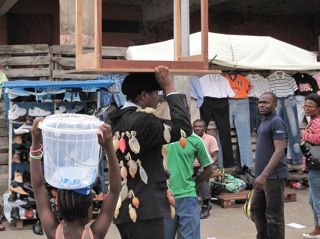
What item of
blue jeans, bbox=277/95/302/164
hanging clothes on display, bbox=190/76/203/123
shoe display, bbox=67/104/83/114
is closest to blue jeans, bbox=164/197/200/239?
shoe display, bbox=67/104/83/114

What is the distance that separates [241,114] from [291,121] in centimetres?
114

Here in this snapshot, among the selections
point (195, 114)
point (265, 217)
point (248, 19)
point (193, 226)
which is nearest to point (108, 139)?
point (193, 226)

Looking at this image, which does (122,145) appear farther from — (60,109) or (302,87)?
(302,87)

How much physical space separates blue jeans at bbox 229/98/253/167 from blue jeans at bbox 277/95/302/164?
81 centimetres

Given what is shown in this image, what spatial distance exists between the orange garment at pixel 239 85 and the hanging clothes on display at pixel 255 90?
13 centimetres

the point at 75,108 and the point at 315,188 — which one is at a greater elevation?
the point at 75,108

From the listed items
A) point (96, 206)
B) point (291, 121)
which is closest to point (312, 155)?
point (96, 206)

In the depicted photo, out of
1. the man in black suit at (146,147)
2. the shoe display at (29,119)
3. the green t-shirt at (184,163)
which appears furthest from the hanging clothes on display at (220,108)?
the man in black suit at (146,147)

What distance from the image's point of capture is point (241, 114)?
9.23 meters

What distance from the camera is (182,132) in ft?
10.0

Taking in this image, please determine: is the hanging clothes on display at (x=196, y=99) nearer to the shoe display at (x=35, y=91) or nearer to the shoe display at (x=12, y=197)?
the shoe display at (x=35, y=91)

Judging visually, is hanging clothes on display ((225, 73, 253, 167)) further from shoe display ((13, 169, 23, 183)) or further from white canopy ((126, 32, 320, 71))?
shoe display ((13, 169, 23, 183))

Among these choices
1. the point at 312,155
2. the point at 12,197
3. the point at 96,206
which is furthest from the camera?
the point at 96,206

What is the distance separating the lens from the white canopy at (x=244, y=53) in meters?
8.23
